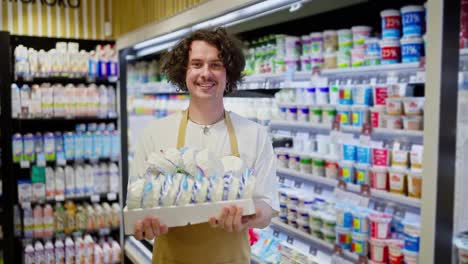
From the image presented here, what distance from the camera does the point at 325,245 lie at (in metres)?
3.17

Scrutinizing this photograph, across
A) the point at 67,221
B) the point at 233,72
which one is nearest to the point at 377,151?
the point at 233,72

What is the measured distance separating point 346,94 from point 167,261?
63.0 inches

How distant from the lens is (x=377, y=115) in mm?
2771

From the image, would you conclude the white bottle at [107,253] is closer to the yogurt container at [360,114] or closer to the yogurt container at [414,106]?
the yogurt container at [360,114]

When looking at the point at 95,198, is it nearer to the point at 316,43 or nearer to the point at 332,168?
the point at 332,168

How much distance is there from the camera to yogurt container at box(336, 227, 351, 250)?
9.78 ft

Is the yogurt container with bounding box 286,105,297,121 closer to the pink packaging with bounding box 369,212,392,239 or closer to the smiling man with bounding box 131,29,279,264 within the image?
the pink packaging with bounding box 369,212,392,239

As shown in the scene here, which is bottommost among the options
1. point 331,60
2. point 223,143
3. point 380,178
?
point 380,178

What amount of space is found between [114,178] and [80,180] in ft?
1.18

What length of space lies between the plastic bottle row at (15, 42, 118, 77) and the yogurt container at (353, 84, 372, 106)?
3.06 m

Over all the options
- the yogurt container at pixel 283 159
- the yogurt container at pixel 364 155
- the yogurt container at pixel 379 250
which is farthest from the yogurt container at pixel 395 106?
the yogurt container at pixel 283 159

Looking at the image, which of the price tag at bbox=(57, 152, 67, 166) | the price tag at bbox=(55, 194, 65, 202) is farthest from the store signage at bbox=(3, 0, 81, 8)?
the price tag at bbox=(55, 194, 65, 202)

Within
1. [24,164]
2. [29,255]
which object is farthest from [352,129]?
[29,255]

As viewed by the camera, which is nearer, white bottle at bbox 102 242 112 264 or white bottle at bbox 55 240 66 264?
white bottle at bbox 55 240 66 264
